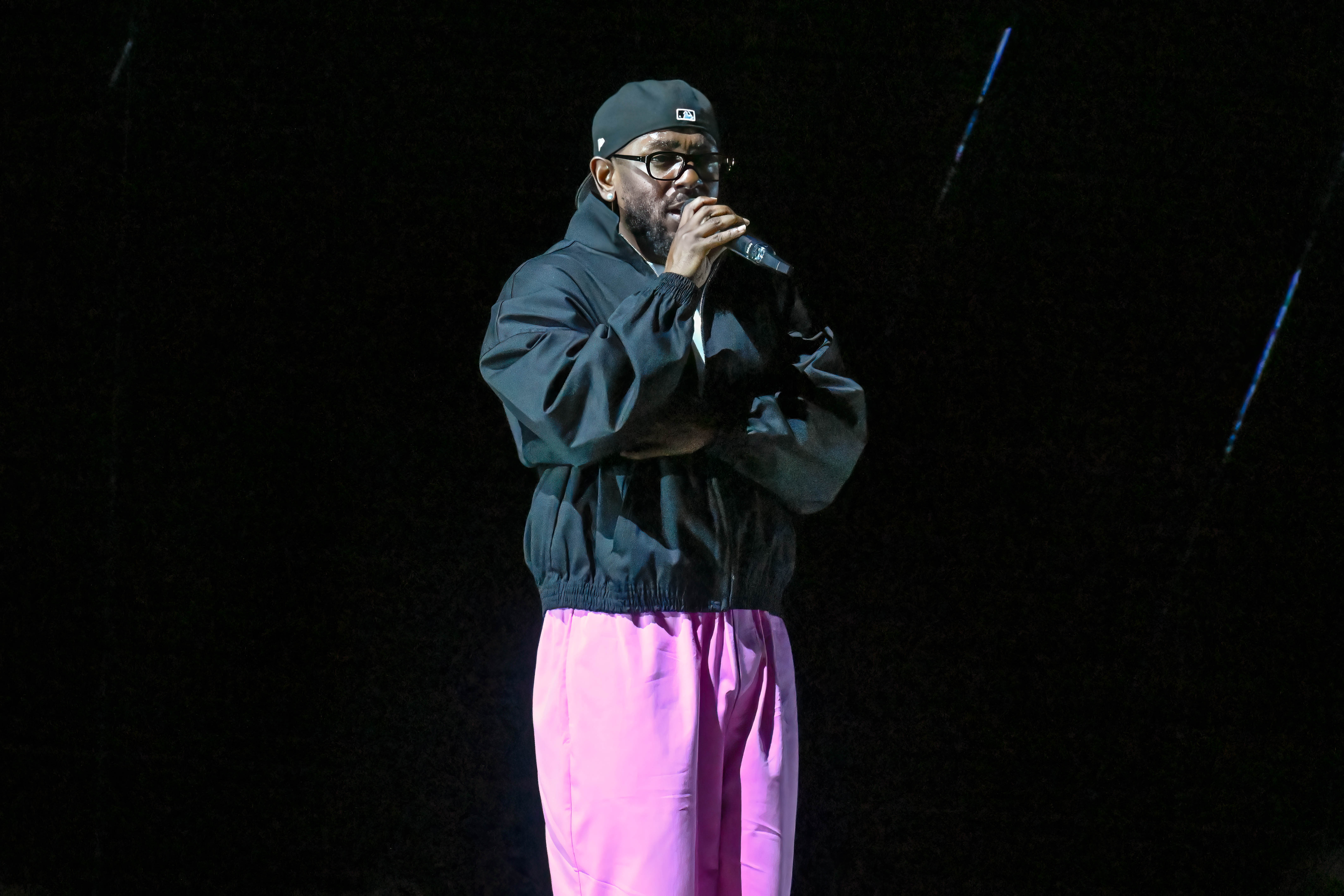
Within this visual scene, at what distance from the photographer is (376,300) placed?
6.12 feet

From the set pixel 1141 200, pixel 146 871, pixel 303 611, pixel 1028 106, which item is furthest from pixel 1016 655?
pixel 146 871

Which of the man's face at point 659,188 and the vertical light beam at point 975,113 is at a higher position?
the vertical light beam at point 975,113

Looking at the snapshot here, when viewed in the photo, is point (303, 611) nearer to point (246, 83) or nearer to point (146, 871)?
point (146, 871)

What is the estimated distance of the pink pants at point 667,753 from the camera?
1251mm

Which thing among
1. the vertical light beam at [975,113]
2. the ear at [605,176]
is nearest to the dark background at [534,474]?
the vertical light beam at [975,113]

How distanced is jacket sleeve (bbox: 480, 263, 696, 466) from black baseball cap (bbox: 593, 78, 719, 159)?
0.72 ft

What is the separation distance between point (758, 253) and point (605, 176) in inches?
9.9

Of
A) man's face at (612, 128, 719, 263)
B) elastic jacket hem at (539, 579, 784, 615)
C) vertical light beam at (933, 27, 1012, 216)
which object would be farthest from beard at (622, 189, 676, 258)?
vertical light beam at (933, 27, 1012, 216)

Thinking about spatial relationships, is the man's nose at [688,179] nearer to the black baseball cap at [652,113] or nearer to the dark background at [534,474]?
the black baseball cap at [652,113]

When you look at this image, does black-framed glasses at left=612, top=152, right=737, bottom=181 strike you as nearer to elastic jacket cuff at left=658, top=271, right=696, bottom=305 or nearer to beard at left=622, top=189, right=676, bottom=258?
beard at left=622, top=189, right=676, bottom=258

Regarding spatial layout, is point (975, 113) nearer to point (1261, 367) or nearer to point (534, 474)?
point (1261, 367)

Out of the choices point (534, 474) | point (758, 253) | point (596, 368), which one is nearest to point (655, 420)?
point (596, 368)

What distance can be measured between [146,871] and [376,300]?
35.4 inches

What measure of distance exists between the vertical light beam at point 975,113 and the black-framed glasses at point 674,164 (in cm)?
63
